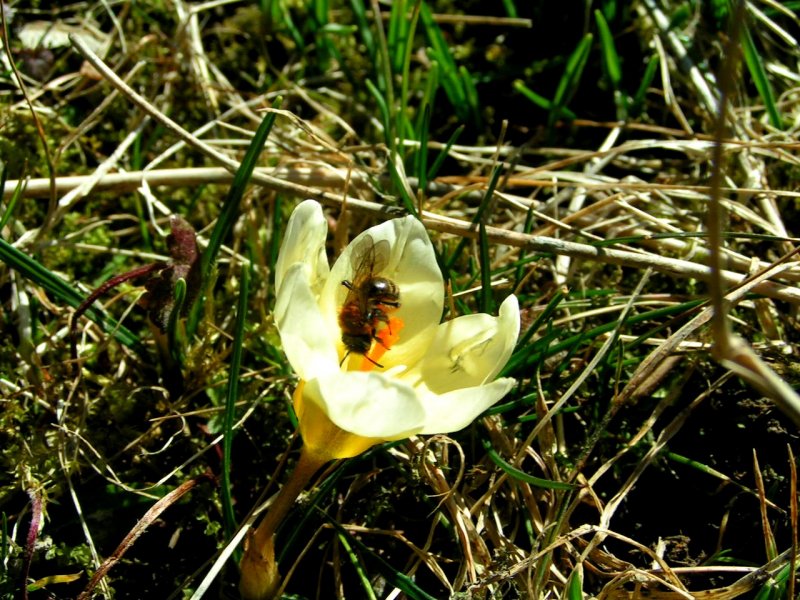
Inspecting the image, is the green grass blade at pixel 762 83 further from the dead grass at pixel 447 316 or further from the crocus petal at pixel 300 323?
the crocus petal at pixel 300 323

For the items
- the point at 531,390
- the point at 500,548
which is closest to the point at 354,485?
the point at 500,548

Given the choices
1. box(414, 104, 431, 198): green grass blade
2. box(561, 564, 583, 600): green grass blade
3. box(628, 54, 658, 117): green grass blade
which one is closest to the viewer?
box(561, 564, 583, 600): green grass blade

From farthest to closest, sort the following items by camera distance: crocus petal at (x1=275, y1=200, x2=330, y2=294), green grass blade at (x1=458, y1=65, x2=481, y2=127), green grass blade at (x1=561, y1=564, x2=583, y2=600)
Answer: green grass blade at (x1=458, y1=65, x2=481, y2=127) < green grass blade at (x1=561, y1=564, x2=583, y2=600) < crocus petal at (x1=275, y1=200, x2=330, y2=294)

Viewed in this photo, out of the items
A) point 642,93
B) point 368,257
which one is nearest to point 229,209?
point 368,257

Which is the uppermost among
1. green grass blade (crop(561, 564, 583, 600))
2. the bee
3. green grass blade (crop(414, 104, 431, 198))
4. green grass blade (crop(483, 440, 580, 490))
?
green grass blade (crop(414, 104, 431, 198))

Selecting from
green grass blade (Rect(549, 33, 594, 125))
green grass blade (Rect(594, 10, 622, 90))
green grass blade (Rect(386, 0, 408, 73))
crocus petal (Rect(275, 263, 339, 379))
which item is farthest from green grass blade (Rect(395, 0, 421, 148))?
crocus petal (Rect(275, 263, 339, 379))

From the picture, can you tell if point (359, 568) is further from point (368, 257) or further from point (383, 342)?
point (368, 257)

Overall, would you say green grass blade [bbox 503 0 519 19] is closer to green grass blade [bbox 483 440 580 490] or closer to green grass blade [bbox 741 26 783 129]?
green grass blade [bbox 741 26 783 129]
